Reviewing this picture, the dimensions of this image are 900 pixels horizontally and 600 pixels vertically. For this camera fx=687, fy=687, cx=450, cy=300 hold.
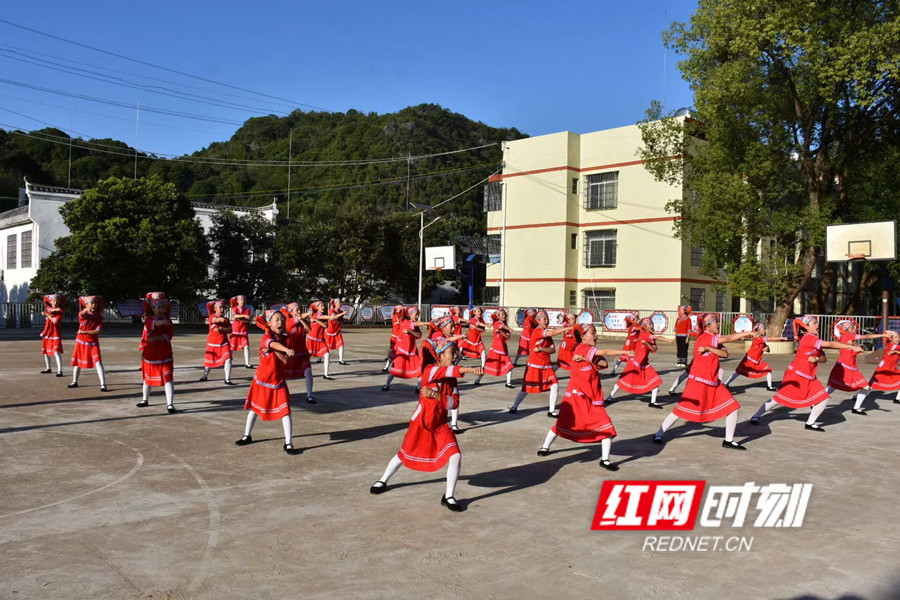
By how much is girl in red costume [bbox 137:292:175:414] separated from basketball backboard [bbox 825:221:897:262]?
23.0 m

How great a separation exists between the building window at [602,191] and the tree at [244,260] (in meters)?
18.9

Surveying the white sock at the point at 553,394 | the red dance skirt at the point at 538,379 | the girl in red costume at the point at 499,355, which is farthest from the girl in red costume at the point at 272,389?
the girl in red costume at the point at 499,355

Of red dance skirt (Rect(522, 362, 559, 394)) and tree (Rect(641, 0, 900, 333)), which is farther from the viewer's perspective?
tree (Rect(641, 0, 900, 333))

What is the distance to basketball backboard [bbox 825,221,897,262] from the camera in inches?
968

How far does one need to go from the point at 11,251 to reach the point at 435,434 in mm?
45329

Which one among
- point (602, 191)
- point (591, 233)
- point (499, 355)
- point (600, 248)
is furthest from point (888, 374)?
point (591, 233)

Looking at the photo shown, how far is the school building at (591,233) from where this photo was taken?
3697 centimetres

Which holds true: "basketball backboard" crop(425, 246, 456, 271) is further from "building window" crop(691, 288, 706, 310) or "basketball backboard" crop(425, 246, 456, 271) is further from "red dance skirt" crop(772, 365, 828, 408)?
"red dance skirt" crop(772, 365, 828, 408)

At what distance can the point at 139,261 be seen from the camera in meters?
33.8

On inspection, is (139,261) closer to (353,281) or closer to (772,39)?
(353,281)

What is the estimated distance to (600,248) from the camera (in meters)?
39.8

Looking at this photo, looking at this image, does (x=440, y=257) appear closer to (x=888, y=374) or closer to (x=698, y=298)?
(x=698, y=298)

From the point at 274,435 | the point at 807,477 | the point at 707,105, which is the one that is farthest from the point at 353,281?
the point at 807,477

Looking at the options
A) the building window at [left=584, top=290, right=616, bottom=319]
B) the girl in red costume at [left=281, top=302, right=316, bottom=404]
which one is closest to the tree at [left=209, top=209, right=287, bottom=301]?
the building window at [left=584, top=290, right=616, bottom=319]
